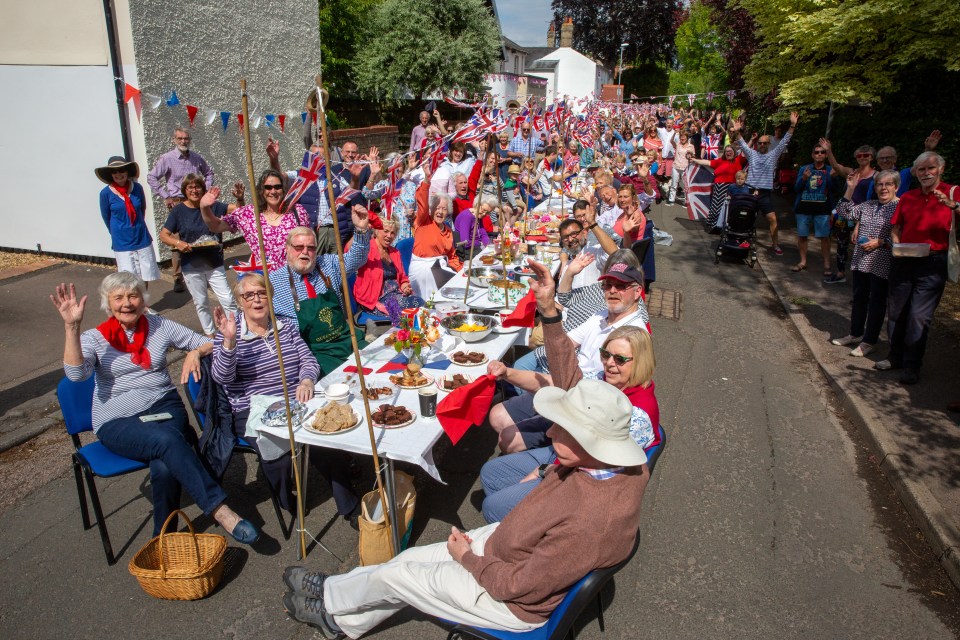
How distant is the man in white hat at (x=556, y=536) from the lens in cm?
239

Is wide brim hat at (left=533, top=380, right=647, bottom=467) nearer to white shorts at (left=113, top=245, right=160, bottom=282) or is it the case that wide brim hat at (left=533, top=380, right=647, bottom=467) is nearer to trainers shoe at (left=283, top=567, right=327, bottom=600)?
trainers shoe at (left=283, top=567, right=327, bottom=600)

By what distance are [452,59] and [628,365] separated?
69.6 feet

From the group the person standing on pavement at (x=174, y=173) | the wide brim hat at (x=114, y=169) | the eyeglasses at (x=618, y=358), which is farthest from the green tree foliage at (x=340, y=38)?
the eyeglasses at (x=618, y=358)

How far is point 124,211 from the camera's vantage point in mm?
7047

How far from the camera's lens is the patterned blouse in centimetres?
616

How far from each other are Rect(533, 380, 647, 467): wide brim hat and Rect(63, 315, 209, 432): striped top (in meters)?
2.67

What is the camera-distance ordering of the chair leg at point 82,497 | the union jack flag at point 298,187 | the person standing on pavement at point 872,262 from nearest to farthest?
the chair leg at point 82,497
the union jack flag at point 298,187
the person standing on pavement at point 872,262

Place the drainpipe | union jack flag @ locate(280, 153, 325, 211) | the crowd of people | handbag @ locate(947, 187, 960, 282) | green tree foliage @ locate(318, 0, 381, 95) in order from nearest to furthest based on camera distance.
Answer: the crowd of people
handbag @ locate(947, 187, 960, 282)
union jack flag @ locate(280, 153, 325, 211)
the drainpipe
green tree foliage @ locate(318, 0, 381, 95)

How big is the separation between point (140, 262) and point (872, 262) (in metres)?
8.13

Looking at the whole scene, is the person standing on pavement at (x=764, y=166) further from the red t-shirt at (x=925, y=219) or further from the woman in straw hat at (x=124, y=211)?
the woman in straw hat at (x=124, y=211)

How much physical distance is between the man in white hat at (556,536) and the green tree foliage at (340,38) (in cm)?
1977

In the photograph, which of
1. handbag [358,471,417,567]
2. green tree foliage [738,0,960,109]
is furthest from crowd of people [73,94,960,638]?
green tree foliage [738,0,960,109]

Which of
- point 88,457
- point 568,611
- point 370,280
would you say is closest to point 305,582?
point 568,611

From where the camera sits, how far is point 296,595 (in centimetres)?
319
